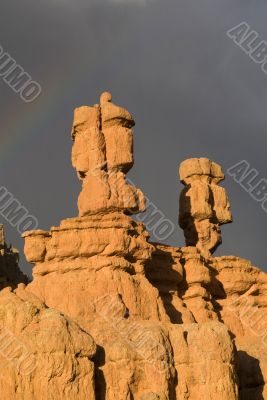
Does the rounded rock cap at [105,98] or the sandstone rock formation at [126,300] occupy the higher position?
the rounded rock cap at [105,98]

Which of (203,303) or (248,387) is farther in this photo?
(203,303)

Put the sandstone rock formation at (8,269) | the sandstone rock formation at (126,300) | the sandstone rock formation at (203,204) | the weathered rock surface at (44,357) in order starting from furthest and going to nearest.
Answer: the sandstone rock formation at (8,269) < the sandstone rock formation at (203,204) < the sandstone rock formation at (126,300) < the weathered rock surface at (44,357)

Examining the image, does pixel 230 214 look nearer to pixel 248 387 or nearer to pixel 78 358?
pixel 248 387

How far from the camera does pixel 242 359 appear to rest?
28.8m

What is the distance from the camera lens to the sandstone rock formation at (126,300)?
21.2 meters

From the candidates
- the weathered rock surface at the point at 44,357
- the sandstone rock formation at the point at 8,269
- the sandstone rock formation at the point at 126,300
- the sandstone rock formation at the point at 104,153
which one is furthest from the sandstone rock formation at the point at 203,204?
the weathered rock surface at the point at 44,357

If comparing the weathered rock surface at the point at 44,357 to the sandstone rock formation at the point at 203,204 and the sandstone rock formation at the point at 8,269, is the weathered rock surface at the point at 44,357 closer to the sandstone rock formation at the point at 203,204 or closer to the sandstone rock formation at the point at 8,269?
the sandstone rock formation at the point at 203,204

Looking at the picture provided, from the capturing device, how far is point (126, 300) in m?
27.7

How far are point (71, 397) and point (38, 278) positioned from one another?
9382mm

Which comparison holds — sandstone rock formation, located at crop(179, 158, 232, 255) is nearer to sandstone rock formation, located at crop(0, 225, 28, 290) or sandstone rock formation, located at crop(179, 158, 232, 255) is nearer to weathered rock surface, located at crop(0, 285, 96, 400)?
Result: sandstone rock formation, located at crop(0, 225, 28, 290)

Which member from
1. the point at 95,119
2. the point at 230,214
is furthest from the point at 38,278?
the point at 230,214

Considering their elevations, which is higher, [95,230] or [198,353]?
[95,230]

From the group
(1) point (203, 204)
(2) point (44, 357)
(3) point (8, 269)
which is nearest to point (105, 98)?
(1) point (203, 204)

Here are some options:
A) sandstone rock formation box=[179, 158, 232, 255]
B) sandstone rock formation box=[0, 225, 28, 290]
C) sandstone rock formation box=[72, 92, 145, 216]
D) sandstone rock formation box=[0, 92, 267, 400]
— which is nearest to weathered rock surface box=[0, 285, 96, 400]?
sandstone rock formation box=[0, 92, 267, 400]
